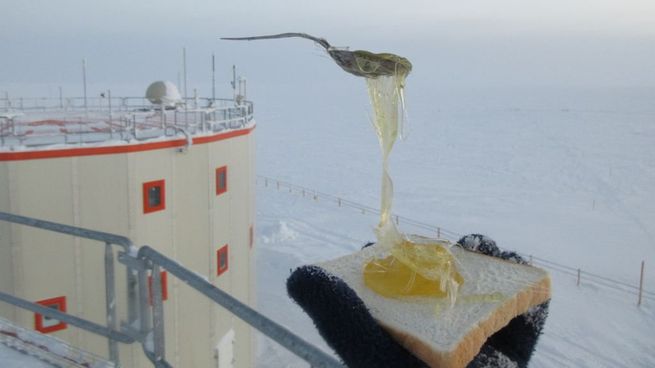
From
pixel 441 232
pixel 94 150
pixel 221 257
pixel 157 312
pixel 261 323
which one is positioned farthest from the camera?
pixel 441 232

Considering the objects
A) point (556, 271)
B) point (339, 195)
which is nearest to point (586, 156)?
point (339, 195)

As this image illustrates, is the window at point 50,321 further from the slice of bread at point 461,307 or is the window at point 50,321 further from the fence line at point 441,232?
the slice of bread at point 461,307

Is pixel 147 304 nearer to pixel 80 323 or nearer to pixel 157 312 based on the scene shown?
pixel 157 312

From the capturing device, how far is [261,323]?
2094mm

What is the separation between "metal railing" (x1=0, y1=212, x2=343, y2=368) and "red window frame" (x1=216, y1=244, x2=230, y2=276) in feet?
23.9

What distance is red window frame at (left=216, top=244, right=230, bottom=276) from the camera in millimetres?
11086

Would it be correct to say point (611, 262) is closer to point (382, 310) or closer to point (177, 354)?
point (177, 354)

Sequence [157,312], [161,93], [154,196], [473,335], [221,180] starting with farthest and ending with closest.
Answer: [161,93] < [221,180] < [154,196] < [157,312] < [473,335]

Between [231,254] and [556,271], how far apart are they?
595 inches

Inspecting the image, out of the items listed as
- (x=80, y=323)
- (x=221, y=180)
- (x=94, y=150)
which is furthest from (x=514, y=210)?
(x=80, y=323)

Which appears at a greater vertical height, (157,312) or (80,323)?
(157,312)

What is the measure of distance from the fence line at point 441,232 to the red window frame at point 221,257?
380 cm

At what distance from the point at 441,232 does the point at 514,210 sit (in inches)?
300

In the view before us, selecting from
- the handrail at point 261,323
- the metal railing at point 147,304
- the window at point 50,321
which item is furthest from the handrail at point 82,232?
the window at point 50,321
